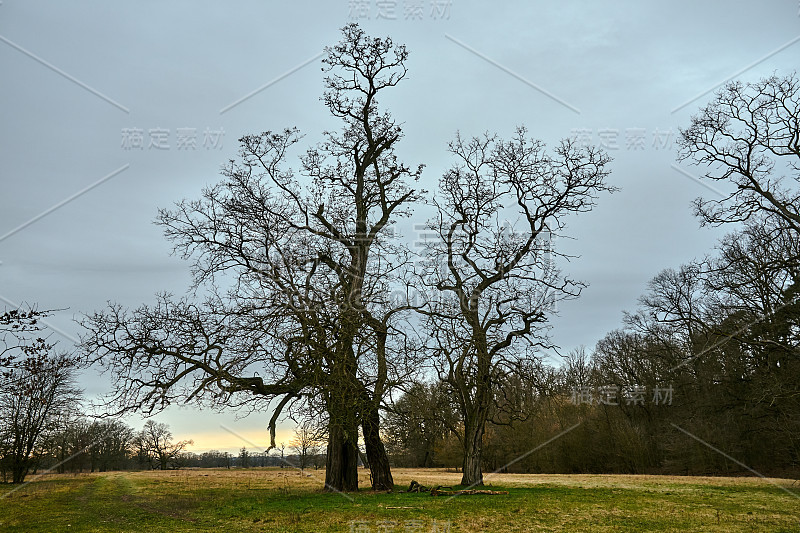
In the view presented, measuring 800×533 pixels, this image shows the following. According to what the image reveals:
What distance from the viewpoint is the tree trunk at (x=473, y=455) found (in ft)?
67.7

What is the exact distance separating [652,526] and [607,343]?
40.7 m

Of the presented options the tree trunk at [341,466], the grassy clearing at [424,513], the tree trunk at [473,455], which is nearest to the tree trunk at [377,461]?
the tree trunk at [341,466]

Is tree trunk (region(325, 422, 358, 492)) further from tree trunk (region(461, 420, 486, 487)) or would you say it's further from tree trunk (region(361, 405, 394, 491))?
tree trunk (region(461, 420, 486, 487))

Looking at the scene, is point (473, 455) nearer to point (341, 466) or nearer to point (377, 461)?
point (377, 461)

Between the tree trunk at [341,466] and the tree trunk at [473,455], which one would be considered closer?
the tree trunk at [341,466]

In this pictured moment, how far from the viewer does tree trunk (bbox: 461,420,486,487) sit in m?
20.6

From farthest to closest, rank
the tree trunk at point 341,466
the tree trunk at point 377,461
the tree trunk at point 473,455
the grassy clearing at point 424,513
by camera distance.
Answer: the tree trunk at point 377,461
the tree trunk at point 473,455
the tree trunk at point 341,466
the grassy clearing at point 424,513

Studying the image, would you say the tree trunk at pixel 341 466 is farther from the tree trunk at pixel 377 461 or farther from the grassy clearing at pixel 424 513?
the grassy clearing at pixel 424 513

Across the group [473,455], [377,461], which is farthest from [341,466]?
[473,455]

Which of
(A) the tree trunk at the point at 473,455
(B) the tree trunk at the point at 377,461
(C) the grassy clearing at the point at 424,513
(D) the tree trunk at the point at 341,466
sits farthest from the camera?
(B) the tree trunk at the point at 377,461

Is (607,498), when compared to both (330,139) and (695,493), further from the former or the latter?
(330,139)

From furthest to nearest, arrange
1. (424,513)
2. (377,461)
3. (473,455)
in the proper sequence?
(377,461)
(473,455)
(424,513)

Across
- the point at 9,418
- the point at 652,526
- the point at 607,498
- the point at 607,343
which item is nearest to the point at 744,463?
the point at 607,343

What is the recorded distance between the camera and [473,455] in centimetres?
2080
